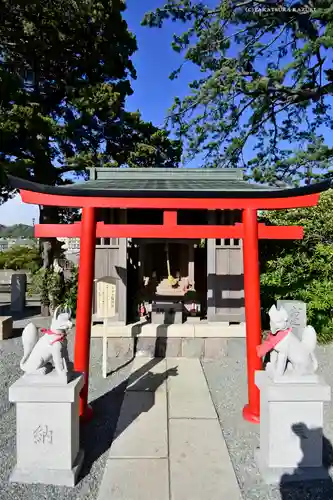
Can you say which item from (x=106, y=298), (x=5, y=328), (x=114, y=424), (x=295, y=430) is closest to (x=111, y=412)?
(x=114, y=424)

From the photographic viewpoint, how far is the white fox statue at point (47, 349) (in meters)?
3.11

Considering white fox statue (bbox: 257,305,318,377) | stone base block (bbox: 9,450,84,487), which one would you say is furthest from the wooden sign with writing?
white fox statue (bbox: 257,305,318,377)

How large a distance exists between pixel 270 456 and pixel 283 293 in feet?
15.6

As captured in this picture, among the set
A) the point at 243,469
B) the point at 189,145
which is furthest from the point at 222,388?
the point at 189,145

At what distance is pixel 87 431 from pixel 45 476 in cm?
93

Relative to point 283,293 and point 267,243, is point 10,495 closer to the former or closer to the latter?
point 283,293

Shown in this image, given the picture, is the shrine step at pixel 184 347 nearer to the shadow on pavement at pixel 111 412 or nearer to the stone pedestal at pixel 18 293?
the shadow on pavement at pixel 111 412

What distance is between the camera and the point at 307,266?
771 centimetres

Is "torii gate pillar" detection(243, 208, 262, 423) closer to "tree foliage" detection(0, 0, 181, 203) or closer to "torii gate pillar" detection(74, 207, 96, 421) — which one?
"torii gate pillar" detection(74, 207, 96, 421)

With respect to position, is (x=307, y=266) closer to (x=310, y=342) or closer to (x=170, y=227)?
(x=170, y=227)

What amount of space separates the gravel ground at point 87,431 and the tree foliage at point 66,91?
5.07 meters

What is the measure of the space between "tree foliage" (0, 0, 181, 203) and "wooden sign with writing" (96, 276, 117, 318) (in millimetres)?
4519

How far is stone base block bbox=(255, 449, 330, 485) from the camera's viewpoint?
301cm

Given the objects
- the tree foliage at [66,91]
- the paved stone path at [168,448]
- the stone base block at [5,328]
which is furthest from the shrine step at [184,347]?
the tree foliage at [66,91]
